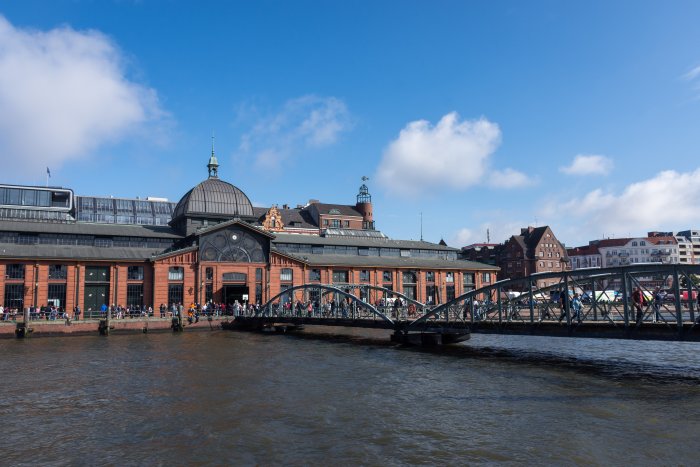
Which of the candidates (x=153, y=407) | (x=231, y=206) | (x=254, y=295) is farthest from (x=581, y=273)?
(x=231, y=206)

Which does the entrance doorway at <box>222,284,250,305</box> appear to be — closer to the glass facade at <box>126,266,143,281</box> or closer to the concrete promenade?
the concrete promenade

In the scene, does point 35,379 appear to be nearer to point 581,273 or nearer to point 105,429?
point 105,429

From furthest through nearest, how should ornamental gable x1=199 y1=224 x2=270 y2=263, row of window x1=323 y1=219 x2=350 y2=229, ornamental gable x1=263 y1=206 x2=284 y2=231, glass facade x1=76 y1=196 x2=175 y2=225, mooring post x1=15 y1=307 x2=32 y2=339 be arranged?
row of window x1=323 y1=219 x2=350 y2=229, ornamental gable x1=263 y1=206 x2=284 y2=231, glass facade x1=76 y1=196 x2=175 y2=225, ornamental gable x1=199 y1=224 x2=270 y2=263, mooring post x1=15 y1=307 x2=32 y2=339

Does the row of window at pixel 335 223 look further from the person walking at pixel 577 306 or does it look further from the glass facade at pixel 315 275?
the person walking at pixel 577 306

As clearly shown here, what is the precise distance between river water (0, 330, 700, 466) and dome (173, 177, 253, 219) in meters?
33.3

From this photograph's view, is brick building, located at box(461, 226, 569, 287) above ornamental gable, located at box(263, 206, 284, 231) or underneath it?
underneath

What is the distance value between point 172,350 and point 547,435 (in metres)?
27.5

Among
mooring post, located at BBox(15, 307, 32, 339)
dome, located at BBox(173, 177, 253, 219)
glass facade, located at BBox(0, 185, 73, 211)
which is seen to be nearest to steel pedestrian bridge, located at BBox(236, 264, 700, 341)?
mooring post, located at BBox(15, 307, 32, 339)

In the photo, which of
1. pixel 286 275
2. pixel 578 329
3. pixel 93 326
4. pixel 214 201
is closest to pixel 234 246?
pixel 286 275

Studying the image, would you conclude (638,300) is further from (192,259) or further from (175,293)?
(175,293)

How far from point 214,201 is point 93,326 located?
24315 mm

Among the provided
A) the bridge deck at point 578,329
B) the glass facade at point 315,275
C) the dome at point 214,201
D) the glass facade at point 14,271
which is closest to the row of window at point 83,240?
the dome at point 214,201

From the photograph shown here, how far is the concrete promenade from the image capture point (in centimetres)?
4411

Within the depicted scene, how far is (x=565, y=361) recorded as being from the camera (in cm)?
3084
